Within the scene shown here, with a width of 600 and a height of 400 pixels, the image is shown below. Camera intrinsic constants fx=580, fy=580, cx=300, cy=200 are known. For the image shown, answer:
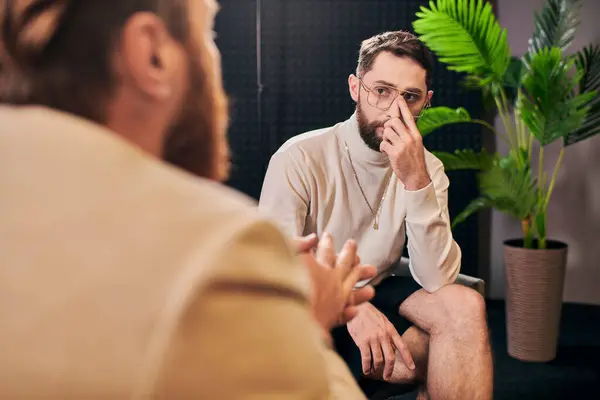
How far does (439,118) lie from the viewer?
1472mm

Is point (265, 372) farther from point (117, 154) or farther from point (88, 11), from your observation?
point (88, 11)

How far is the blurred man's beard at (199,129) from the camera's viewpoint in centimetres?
49

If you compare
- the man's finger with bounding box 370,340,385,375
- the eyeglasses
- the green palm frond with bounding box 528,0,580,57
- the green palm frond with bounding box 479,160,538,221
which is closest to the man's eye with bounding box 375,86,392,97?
the eyeglasses

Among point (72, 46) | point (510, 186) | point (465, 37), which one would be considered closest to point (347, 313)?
point (72, 46)

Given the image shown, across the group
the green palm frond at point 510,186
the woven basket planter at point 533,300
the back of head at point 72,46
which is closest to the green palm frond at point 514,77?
the green palm frond at point 510,186

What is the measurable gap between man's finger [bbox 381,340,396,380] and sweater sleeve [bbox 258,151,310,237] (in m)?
0.28

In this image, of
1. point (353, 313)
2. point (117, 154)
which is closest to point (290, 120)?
point (353, 313)

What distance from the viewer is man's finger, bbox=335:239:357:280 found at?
57 cm

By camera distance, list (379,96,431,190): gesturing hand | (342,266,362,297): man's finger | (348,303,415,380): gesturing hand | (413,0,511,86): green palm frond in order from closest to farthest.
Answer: (342,266,362,297): man's finger < (379,96,431,190): gesturing hand < (348,303,415,380): gesturing hand < (413,0,511,86): green palm frond

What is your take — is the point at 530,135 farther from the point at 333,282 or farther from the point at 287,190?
the point at 333,282

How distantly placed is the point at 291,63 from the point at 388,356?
0.70 meters

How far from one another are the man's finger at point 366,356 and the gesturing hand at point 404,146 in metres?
0.34

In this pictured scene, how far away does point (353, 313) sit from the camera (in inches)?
22.8

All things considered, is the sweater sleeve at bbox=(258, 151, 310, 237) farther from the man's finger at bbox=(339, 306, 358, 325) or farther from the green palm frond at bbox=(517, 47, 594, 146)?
the green palm frond at bbox=(517, 47, 594, 146)
